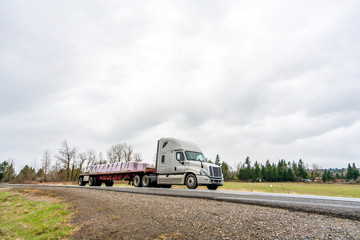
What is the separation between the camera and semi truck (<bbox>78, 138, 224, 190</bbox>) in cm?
1467

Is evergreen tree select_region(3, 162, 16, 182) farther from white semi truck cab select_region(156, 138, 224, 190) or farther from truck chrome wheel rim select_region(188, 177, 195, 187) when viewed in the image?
truck chrome wheel rim select_region(188, 177, 195, 187)

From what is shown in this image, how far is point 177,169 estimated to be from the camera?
52.3 feet

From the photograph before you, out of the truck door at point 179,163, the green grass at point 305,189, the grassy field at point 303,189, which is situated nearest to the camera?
the truck door at point 179,163

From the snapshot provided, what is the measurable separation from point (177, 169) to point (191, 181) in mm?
1674

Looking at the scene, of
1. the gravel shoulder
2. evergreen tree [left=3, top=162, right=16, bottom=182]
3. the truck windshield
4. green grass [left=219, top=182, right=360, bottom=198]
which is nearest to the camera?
the gravel shoulder

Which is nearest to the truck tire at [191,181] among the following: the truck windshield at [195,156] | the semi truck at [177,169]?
the semi truck at [177,169]

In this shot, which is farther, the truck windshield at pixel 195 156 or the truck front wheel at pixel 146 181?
the truck front wheel at pixel 146 181

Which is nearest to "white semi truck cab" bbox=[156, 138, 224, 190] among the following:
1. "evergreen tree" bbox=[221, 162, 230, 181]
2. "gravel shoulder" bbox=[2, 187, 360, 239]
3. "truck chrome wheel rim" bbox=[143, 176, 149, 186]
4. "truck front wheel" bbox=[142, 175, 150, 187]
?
"truck front wheel" bbox=[142, 175, 150, 187]

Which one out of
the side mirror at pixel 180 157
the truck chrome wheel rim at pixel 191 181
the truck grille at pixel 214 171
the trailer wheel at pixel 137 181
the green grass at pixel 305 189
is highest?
the side mirror at pixel 180 157

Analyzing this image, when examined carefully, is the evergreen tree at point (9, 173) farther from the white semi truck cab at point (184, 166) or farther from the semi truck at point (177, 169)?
the white semi truck cab at point (184, 166)

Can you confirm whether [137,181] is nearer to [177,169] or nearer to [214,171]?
[177,169]

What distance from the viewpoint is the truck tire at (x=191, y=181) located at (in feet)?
47.3

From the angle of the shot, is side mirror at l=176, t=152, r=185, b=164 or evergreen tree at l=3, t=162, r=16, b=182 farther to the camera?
Answer: evergreen tree at l=3, t=162, r=16, b=182

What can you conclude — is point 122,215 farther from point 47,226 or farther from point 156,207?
point 47,226
